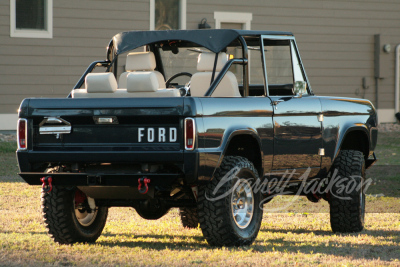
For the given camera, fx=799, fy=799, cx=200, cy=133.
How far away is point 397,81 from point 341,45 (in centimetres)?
211

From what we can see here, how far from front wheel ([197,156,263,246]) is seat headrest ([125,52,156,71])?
150 centimetres

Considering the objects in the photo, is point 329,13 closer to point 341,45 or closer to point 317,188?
point 341,45

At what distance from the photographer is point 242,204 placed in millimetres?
6871

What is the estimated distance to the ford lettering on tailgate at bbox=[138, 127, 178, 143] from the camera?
6.19 meters

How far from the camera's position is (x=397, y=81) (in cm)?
2184

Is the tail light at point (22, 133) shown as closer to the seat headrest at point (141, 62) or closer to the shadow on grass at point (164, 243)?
the shadow on grass at point (164, 243)

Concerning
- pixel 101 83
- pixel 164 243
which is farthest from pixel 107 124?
pixel 164 243

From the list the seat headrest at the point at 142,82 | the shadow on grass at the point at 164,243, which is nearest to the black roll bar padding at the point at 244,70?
the seat headrest at the point at 142,82

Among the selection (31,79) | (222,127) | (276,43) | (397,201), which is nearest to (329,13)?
(31,79)

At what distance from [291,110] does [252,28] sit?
11.9m

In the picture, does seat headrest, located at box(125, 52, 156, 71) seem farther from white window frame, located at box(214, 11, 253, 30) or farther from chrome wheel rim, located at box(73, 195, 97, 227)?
white window frame, located at box(214, 11, 253, 30)

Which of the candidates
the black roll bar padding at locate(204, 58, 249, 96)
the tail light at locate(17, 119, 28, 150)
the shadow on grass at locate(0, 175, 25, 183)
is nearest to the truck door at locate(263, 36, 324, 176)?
the black roll bar padding at locate(204, 58, 249, 96)

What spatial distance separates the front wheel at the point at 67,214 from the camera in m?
6.94

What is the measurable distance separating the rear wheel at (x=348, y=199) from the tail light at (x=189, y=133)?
2.43m
